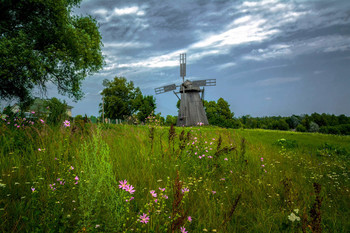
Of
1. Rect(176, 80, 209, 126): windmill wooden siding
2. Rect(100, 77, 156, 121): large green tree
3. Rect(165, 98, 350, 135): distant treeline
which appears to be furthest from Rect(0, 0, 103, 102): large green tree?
Rect(100, 77, 156, 121): large green tree

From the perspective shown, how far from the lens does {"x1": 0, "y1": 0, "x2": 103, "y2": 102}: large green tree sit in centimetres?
1341

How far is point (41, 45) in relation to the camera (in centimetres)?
1609

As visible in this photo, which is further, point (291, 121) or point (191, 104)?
point (291, 121)

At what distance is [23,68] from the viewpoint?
530 inches

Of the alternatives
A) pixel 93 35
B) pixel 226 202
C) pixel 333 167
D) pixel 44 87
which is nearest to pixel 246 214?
pixel 226 202

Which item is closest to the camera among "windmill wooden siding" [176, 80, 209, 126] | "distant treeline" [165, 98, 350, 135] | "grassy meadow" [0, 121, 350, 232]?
"grassy meadow" [0, 121, 350, 232]

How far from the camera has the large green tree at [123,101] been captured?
1751 inches

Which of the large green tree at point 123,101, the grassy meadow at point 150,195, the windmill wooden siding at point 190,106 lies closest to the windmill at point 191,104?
the windmill wooden siding at point 190,106

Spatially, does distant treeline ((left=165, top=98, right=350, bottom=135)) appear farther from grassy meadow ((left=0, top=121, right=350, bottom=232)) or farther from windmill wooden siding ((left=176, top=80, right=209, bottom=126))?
grassy meadow ((left=0, top=121, right=350, bottom=232))

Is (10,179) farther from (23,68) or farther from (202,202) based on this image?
(23,68)

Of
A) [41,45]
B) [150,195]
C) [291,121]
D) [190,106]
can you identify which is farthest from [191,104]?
[291,121]

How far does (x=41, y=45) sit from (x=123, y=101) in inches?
1179

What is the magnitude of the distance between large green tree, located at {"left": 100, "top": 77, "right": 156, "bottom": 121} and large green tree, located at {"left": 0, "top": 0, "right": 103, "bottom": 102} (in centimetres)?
2714

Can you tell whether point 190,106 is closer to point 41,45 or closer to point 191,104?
point 191,104
